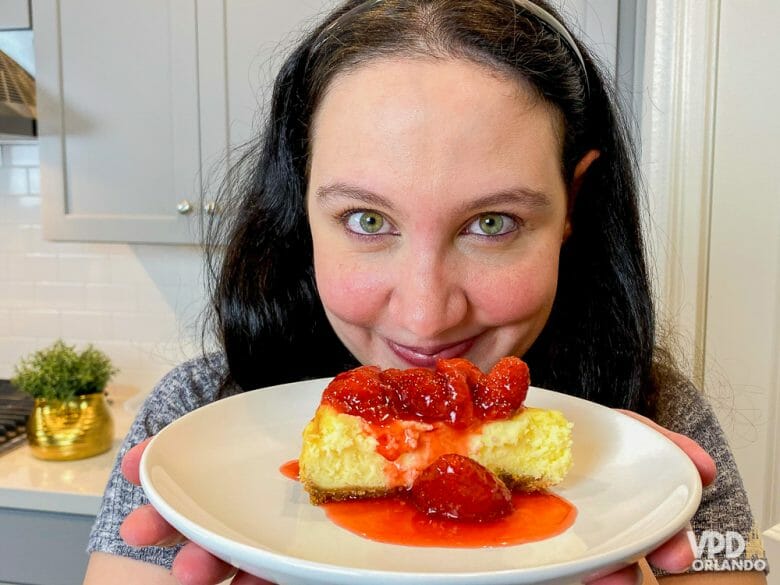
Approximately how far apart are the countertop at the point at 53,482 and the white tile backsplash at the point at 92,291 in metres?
0.62

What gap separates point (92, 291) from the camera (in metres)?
2.54

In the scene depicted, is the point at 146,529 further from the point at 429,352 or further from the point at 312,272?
the point at 312,272

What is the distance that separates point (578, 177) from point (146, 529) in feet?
2.35

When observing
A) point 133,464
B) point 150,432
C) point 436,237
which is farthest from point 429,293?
point 150,432

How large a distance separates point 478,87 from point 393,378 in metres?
0.34

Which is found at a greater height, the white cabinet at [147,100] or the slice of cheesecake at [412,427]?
the white cabinet at [147,100]

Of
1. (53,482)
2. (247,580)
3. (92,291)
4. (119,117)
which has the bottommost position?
(53,482)

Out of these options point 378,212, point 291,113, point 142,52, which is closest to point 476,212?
point 378,212

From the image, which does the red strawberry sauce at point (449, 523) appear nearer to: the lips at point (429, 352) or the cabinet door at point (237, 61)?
the lips at point (429, 352)

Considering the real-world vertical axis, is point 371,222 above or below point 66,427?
above

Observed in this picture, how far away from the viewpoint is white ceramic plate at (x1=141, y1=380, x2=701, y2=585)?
0.47 meters

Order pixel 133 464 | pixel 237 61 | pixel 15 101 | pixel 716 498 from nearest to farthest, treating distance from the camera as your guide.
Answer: pixel 133 464
pixel 716 498
pixel 237 61
pixel 15 101

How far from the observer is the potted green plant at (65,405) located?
5.97 feet

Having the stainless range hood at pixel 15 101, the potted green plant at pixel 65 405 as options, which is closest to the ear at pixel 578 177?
the potted green plant at pixel 65 405
